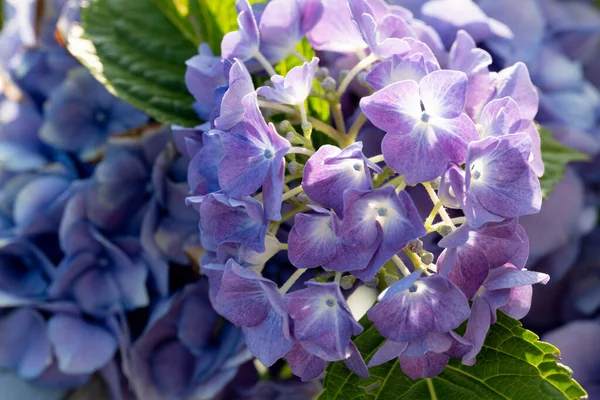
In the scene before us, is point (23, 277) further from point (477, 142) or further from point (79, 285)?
point (477, 142)

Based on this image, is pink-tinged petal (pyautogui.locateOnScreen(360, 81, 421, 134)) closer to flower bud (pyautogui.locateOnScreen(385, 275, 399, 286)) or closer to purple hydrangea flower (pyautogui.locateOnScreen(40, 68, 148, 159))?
flower bud (pyautogui.locateOnScreen(385, 275, 399, 286))

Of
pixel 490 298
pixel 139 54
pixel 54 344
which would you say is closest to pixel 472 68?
pixel 490 298

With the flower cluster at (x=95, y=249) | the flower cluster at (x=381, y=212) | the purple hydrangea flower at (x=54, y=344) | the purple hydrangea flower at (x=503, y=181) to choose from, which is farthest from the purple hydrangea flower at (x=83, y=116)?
the purple hydrangea flower at (x=503, y=181)

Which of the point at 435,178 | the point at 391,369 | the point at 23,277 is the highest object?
the point at 435,178

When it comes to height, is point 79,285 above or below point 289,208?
below

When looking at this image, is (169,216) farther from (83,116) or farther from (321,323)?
(321,323)

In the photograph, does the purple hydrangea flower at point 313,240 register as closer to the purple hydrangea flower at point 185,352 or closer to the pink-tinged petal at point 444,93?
the pink-tinged petal at point 444,93

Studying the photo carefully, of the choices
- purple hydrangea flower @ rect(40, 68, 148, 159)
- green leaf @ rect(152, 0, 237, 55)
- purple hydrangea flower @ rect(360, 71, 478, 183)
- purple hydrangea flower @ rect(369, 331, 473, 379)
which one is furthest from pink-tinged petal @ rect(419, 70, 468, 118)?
purple hydrangea flower @ rect(40, 68, 148, 159)


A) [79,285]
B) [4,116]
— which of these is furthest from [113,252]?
→ [4,116]
